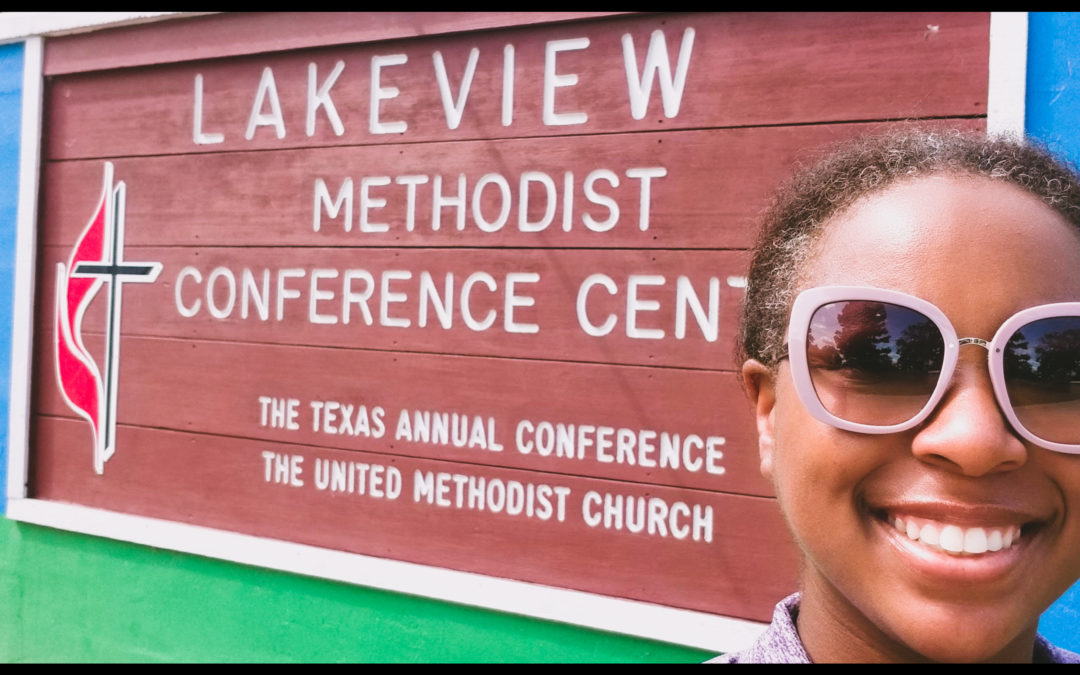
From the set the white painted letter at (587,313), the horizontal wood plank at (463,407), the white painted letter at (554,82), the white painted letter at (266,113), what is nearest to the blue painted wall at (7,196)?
the horizontal wood plank at (463,407)

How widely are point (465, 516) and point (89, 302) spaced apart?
1321 mm

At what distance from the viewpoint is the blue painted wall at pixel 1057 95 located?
144cm

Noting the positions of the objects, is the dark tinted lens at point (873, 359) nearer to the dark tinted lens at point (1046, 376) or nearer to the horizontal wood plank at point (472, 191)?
the dark tinted lens at point (1046, 376)

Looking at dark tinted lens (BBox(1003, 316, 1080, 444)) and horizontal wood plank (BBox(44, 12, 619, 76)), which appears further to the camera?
horizontal wood plank (BBox(44, 12, 619, 76))

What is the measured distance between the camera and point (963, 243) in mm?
589

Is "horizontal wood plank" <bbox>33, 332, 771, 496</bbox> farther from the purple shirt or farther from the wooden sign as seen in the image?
the purple shirt

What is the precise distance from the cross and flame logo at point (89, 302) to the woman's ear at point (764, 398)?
198cm

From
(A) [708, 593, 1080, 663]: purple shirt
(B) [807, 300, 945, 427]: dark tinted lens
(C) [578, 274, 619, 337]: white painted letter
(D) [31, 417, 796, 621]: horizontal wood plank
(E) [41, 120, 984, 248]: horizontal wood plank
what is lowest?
(D) [31, 417, 796, 621]: horizontal wood plank

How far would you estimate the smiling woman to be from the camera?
1.88 feet

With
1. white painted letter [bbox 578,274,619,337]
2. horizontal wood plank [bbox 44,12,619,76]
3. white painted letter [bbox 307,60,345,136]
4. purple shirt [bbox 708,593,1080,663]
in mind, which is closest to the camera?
purple shirt [bbox 708,593,1080,663]

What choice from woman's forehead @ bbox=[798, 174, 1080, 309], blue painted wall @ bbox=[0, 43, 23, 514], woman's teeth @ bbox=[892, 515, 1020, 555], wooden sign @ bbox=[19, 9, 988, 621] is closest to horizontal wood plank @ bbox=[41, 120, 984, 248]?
wooden sign @ bbox=[19, 9, 988, 621]
